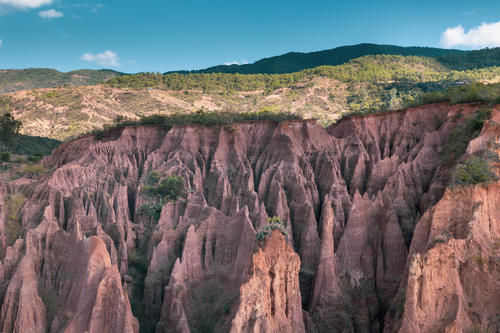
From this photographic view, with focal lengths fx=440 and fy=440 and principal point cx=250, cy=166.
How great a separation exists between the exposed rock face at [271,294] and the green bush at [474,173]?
1010cm

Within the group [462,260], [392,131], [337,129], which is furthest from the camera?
[337,129]

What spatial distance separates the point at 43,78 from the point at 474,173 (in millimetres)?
172597

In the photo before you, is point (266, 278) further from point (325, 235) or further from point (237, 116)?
point (237, 116)

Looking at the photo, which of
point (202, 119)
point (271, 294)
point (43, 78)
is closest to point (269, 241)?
point (271, 294)

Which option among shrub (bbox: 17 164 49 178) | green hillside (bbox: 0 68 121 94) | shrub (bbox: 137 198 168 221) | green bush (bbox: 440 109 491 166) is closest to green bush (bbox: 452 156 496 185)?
green bush (bbox: 440 109 491 166)

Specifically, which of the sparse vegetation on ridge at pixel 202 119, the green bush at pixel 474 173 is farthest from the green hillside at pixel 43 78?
the green bush at pixel 474 173

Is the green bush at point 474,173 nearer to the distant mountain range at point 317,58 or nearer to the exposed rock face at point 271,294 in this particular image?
the exposed rock face at point 271,294

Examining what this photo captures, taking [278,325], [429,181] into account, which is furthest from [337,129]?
[278,325]

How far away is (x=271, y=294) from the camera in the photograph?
21.2 m

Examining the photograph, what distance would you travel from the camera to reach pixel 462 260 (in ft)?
66.5

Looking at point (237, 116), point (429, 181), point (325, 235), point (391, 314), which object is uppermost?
point (237, 116)

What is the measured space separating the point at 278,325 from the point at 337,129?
1262 inches

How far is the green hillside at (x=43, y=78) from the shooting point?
154875 millimetres

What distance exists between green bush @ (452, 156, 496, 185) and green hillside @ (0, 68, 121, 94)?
6037 inches
